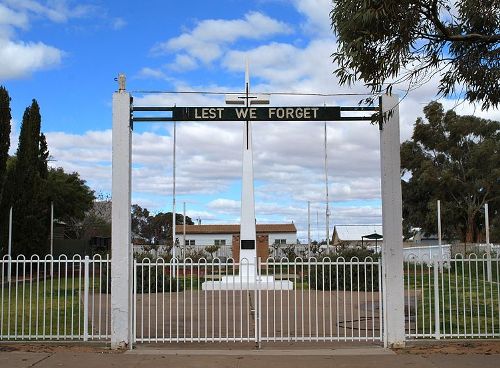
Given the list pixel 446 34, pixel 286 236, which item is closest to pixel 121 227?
pixel 446 34

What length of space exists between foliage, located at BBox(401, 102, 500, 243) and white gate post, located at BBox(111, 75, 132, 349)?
125 feet

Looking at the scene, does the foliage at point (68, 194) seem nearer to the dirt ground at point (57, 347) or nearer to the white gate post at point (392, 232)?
the dirt ground at point (57, 347)

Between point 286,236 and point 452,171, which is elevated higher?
point 452,171

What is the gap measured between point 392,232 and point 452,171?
4003cm

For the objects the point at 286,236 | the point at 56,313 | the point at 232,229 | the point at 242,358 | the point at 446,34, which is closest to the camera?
the point at 446,34

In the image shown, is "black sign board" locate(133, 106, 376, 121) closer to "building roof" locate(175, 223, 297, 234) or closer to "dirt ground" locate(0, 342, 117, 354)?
"dirt ground" locate(0, 342, 117, 354)

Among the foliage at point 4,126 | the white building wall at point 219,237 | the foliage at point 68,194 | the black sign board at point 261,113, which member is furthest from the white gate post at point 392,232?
the white building wall at point 219,237

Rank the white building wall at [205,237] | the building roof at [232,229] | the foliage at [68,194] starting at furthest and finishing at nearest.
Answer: the white building wall at [205,237] → the building roof at [232,229] → the foliage at [68,194]

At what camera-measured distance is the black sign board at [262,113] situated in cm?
1128

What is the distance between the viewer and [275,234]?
82.5 m

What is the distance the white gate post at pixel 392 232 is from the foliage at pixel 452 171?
3656cm

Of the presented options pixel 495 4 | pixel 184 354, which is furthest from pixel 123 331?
pixel 495 4

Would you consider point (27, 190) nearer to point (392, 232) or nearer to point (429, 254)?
point (429, 254)

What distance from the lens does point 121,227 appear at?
10.8m
